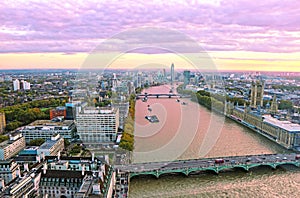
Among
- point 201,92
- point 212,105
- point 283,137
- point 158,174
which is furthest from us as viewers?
point 201,92

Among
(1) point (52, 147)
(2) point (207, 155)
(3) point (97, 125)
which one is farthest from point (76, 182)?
(2) point (207, 155)

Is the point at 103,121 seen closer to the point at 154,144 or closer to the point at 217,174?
the point at 154,144

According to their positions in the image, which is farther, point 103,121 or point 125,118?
point 125,118

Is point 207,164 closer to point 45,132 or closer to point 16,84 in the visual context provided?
point 45,132

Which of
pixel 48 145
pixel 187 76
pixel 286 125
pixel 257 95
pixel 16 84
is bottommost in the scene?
pixel 48 145

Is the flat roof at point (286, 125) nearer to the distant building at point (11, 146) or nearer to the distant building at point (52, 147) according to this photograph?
the distant building at point (52, 147)

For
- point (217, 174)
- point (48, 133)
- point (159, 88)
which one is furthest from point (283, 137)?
point (159, 88)
